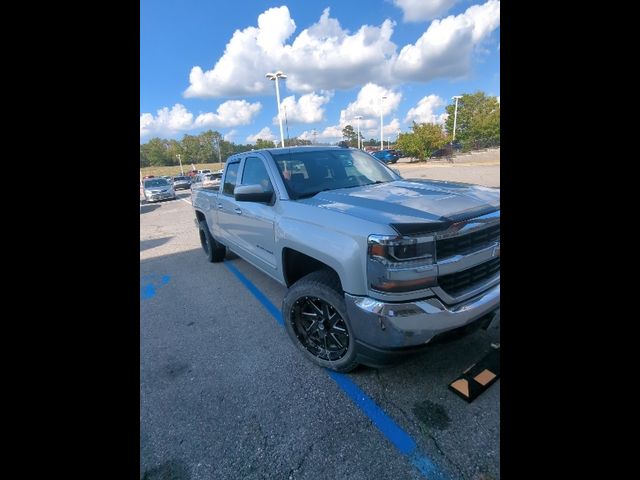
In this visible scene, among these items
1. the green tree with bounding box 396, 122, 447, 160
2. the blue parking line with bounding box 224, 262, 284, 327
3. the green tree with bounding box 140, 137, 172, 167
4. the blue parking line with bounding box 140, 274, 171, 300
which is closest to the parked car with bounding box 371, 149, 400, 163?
the green tree with bounding box 396, 122, 447, 160

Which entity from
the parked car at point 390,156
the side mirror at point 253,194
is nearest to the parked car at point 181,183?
the parked car at point 390,156

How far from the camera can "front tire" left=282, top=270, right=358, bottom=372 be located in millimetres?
2514

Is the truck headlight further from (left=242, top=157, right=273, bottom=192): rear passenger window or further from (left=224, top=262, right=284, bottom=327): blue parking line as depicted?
(left=224, top=262, right=284, bottom=327): blue parking line

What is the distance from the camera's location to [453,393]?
243 centimetres

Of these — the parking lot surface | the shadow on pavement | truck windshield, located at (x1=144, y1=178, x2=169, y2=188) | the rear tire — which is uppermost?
truck windshield, located at (x1=144, y1=178, x2=169, y2=188)

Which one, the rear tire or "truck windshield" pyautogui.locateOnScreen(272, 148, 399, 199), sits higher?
"truck windshield" pyautogui.locateOnScreen(272, 148, 399, 199)

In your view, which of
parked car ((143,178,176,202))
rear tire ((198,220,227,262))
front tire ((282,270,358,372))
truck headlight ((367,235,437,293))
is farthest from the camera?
parked car ((143,178,176,202))

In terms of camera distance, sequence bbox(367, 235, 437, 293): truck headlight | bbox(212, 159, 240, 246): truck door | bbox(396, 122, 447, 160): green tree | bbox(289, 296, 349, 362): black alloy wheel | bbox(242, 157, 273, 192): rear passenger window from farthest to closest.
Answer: bbox(396, 122, 447, 160): green tree
bbox(212, 159, 240, 246): truck door
bbox(242, 157, 273, 192): rear passenger window
bbox(289, 296, 349, 362): black alloy wheel
bbox(367, 235, 437, 293): truck headlight

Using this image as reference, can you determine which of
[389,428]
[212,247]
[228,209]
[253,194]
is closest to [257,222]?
[253,194]

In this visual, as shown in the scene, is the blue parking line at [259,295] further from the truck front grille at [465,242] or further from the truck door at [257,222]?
the truck front grille at [465,242]

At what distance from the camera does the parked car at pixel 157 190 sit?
20.9m
